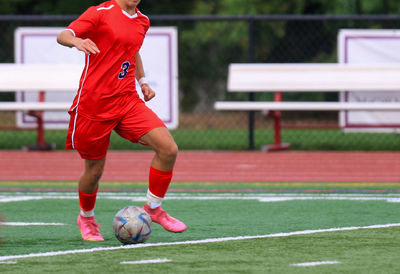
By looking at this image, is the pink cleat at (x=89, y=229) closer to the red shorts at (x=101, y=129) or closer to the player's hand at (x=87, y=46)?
the red shorts at (x=101, y=129)

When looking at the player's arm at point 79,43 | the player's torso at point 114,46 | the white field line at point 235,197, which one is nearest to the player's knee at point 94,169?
the player's torso at point 114,46

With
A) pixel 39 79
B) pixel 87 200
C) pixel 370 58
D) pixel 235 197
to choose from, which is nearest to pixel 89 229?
pixel 87 200

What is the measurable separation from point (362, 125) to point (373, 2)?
6.64 metres

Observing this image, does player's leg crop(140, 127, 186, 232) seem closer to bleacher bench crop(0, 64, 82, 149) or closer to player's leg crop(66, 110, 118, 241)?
player's leg crop(66, 110, 118, 241)

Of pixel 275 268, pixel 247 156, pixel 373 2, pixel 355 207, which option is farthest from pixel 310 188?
pixel 373 2

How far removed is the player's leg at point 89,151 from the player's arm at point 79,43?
663 millimetres

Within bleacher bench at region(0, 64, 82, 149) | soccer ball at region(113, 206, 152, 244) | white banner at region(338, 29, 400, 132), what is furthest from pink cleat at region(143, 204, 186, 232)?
white banner at region(338, 29, 400, 132)

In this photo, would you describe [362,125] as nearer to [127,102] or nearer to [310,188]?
[310,188]

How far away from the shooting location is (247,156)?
13359mm

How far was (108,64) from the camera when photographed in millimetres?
6230

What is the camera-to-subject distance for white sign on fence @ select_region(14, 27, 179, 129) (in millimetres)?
14117

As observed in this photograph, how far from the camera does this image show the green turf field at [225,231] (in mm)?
5293

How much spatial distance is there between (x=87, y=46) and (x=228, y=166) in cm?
651

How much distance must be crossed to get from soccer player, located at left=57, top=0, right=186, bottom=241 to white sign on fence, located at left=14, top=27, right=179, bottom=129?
25.0ft
